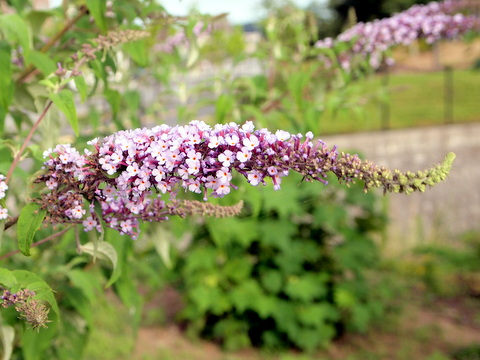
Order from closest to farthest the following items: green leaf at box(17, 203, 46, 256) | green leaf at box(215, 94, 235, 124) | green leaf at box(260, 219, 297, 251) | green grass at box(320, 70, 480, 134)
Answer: green leaf at box(17, 203, 46, 256)
green leaf at box(215, 94, 235, 124)
green leaf at box(260, 219, 297, 251)
green grass at box(320, 70, 480, 134)

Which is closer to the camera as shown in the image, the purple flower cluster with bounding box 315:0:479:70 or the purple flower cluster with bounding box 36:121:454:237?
the purple flower cluster with bounding box 36:121:454:237

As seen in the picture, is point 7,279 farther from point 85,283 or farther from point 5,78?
point 85,283

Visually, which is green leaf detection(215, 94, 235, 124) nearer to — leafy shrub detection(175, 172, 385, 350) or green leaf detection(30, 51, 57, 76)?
green leaf detection(30, 51, 57, 76)

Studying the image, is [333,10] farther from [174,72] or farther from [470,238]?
[174,72]

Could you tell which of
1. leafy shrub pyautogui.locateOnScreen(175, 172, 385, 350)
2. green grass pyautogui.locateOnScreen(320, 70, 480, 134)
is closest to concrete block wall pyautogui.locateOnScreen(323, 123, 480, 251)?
green grass pyautogui.locateOnScreen(320, 70, 480, 134)

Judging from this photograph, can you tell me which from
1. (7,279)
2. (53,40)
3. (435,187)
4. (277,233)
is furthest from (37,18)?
(435,187)

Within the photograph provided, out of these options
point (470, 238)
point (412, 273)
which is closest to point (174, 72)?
point (412, 273)
